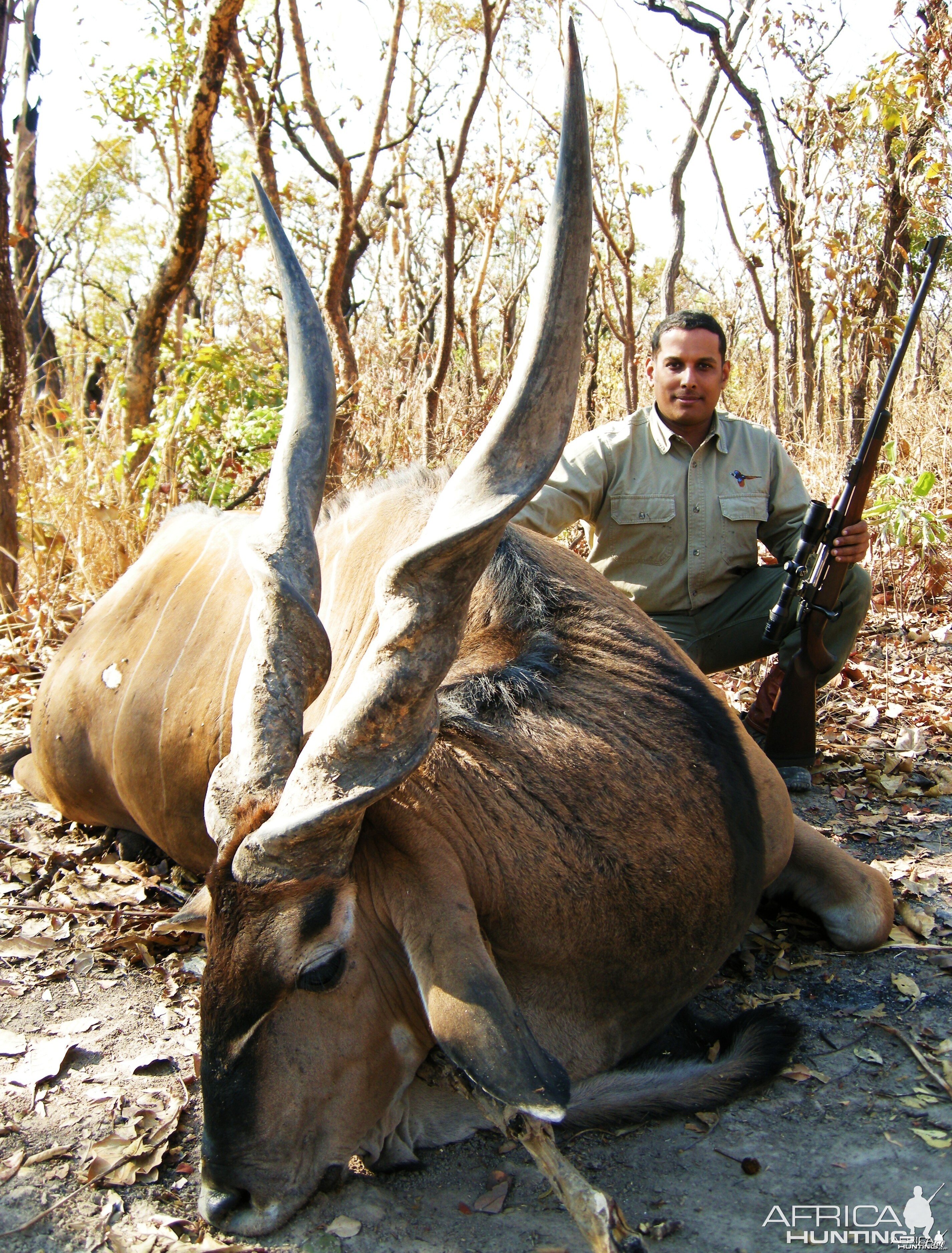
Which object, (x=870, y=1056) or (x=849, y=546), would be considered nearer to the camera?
(x=870, y=1056)

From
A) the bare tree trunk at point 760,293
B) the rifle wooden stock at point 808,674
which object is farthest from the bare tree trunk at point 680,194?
the rifle wooden stock at point 808,674

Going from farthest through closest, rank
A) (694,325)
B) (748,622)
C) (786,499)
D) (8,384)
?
(8,384), (786,499), (748,622), (694,325)

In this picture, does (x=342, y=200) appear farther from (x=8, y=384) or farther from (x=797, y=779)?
(x=797, y=779)

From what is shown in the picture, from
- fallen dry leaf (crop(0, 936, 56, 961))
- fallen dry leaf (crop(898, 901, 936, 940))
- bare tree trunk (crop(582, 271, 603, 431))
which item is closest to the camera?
fallen dry leaf (crop(898, 901, 936, 940))

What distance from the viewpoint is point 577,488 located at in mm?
4703

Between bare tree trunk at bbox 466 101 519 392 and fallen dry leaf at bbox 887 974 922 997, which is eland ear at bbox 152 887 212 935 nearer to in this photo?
fallen dry leaf at bbox 887 974 922 997

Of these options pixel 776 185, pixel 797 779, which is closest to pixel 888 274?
pixel 776 185

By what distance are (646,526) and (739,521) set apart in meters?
0.44

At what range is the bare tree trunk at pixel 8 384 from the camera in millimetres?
5285

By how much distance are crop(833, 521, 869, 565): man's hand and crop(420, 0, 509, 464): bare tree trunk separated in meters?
3.33

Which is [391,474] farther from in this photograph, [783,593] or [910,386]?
[910,386]

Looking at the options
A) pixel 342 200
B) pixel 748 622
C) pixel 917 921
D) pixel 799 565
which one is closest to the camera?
pixel 917 921

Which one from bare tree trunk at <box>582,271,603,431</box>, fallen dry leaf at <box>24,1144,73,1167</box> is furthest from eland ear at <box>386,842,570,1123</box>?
bare tree trunk at <box>582,271,603,431</box>

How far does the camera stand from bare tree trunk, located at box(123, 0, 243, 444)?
18.0 ft
